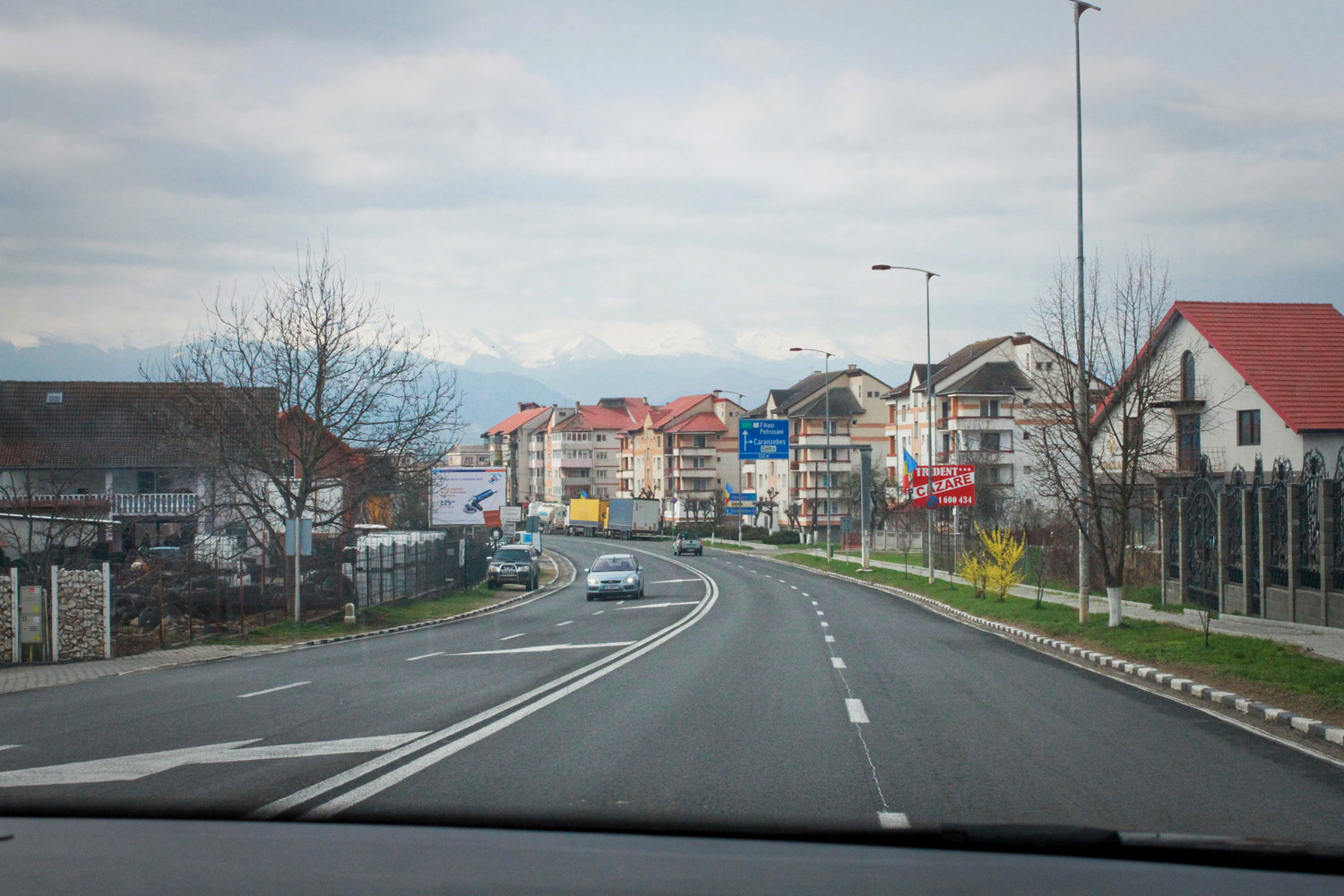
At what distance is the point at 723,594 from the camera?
37562 millimetres

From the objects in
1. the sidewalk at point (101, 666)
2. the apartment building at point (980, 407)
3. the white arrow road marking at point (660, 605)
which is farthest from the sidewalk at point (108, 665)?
the apartment building at point (980, 407)

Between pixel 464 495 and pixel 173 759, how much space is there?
38179mm

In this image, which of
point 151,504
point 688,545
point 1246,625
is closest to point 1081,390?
point 1246,625

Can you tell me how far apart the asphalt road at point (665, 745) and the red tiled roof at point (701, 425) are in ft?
344

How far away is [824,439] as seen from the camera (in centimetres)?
9812

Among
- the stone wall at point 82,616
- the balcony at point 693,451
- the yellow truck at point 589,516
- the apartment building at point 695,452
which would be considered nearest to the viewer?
the stone wall at point 82,616

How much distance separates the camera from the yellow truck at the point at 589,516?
111m

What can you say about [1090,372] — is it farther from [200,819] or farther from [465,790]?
[200,819]

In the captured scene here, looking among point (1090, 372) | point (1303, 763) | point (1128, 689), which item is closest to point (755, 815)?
point (1303, 763)

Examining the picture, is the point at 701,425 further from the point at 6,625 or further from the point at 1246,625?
the point at 6,625

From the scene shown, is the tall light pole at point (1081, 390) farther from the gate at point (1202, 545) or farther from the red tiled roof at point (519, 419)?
the red tiled roof at point (519, 419)

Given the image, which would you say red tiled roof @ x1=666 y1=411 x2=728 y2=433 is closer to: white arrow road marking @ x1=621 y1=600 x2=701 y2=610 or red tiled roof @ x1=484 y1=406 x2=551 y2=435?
red tiled roof @ x1=484 y1=406 x2=551 y2=435

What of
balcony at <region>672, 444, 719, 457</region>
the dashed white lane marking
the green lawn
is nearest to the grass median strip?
the dashed white lane marking

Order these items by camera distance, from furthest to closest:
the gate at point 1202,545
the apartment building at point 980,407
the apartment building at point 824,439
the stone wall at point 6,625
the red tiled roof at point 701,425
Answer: the red tiled roof at point 701,425 → the apartment building at point 824,439 → the apartment building at point 980,407 → the gate at point 1202,545 → the stone wall at point 6,625
